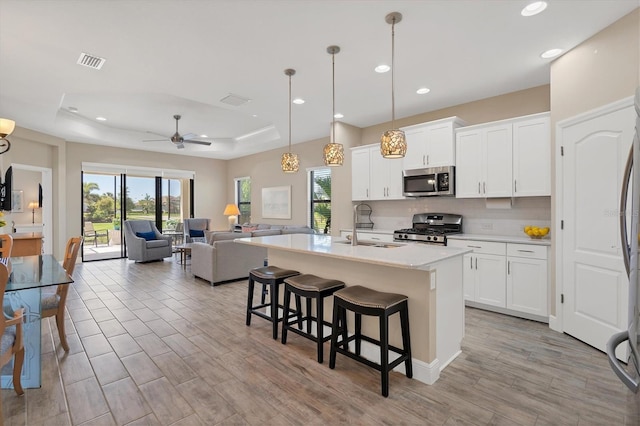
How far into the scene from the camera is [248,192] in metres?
9.26

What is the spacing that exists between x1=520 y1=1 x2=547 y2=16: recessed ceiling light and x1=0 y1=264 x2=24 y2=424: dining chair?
12.6 ft

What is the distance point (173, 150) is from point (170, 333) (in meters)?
6.44

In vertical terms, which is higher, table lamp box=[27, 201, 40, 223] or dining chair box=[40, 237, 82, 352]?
table lamp box=[27, 201, 40, 223]

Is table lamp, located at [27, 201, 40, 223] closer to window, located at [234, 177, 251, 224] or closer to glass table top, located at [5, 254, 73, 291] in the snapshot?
glass table top, located at [5, 254, 73, 291]

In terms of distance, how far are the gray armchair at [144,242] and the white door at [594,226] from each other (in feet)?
24.5

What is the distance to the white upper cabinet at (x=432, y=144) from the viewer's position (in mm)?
4383

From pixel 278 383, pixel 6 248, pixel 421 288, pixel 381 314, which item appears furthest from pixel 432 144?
pixel 6 248

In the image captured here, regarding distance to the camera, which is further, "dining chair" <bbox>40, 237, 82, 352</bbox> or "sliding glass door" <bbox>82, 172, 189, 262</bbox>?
"sliding glass door" <bbox>82, 172, 189, 262</bbox>

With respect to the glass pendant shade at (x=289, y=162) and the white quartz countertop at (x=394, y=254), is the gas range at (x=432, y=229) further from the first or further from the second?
the glass pendant shade at (x=289, y=162)

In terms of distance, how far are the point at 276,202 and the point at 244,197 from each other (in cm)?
185

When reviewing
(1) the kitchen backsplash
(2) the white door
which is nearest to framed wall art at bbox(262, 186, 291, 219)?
(1) the kitchen backsplash

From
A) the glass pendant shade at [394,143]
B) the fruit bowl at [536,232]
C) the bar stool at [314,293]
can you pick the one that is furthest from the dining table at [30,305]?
the fruit bowl at [536,232]

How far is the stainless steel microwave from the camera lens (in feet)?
14.4

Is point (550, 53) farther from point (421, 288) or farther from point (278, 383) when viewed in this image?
point (278, 383)
